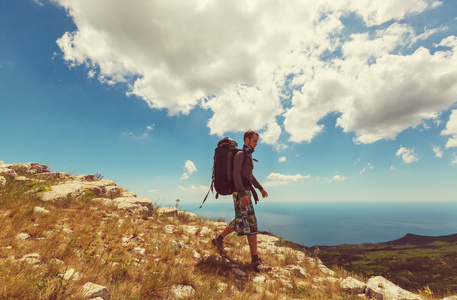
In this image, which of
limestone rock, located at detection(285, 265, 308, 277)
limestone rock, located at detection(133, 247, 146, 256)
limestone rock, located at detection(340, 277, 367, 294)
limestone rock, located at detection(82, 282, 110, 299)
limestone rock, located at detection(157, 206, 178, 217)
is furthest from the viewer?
limestone rock, located at detection(157, 206, 178, 217)

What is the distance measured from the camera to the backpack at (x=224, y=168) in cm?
494

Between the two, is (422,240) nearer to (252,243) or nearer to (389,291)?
(389,291)

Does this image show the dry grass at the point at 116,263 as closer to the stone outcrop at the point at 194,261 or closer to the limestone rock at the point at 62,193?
the stone outcrop at the point at 194,261

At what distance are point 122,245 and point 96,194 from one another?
5.02m

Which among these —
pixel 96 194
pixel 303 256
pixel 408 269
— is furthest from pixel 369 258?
pixel 96 194

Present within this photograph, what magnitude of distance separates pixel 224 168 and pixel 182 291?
9.05 feet

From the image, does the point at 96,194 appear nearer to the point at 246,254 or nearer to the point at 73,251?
the point at 73,251

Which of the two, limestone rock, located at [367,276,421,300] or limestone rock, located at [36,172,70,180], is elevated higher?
limestone rock, located at [36,172,70,180]

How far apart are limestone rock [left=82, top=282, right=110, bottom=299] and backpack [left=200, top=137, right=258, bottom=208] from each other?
302 cm

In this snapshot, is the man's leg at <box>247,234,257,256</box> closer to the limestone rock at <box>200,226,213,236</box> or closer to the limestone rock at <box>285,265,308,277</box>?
the limestone rock at <box>285,265,308,277</box>

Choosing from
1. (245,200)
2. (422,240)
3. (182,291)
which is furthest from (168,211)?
(422,240)

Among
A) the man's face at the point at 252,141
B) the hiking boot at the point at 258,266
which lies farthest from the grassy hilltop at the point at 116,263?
the man's face at the point at 252,141

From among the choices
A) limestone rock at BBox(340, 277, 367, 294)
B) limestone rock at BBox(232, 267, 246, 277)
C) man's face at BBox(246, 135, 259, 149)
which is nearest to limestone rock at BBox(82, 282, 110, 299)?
limestone rock at BBox(232, 267, 246, 277)

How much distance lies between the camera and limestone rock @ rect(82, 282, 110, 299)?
2.21m
